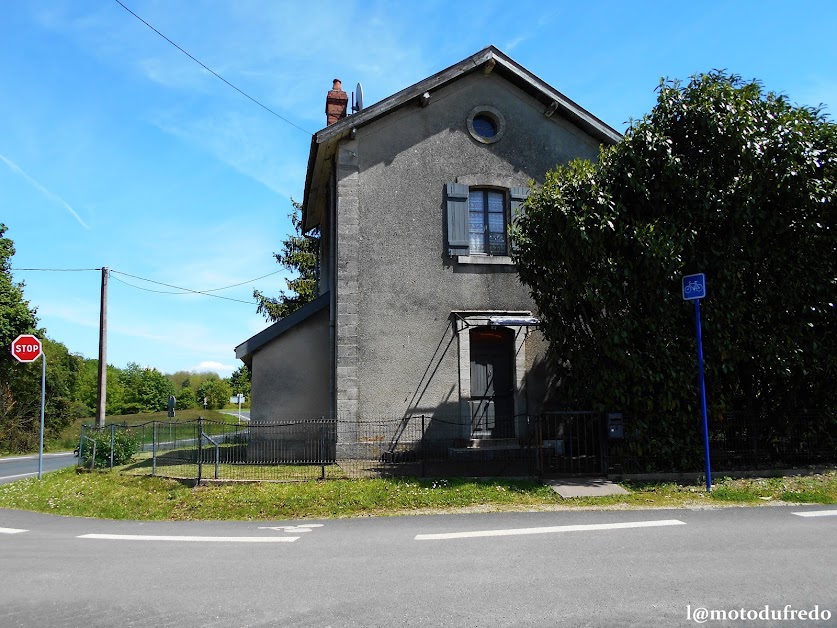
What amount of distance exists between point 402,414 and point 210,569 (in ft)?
24.4

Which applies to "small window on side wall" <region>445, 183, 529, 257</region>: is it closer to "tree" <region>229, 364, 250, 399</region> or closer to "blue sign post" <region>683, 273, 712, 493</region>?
"blue sign post" <region>683, 273, 712, 493</region>

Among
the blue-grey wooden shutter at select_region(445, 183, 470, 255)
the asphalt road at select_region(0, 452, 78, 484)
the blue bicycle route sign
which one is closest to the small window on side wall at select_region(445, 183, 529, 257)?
the blue-grey wooden shutter at select_region(445, 183, 470, 255)

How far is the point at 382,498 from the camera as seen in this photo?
9.45 metres

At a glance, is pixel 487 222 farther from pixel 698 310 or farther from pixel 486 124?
pixel 698 310

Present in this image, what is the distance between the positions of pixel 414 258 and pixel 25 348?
363 inches

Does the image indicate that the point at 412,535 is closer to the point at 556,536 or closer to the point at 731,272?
Answer: the point at 556,536

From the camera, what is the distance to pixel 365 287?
13258 millimetres

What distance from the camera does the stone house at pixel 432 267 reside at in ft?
43.3

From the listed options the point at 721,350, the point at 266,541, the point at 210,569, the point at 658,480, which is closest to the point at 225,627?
the point at 210,569

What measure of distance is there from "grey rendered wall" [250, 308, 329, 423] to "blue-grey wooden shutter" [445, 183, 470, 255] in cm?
346

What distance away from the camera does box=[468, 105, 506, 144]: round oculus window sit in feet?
46.9

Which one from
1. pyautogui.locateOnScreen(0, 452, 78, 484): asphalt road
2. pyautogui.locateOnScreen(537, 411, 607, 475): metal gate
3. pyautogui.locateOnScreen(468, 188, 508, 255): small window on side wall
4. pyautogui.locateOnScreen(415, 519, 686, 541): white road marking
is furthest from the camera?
pyautogui.locateOnScreen(0, 452, 78, 484): asphalt road

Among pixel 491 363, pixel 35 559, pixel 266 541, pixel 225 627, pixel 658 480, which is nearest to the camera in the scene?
pixel 225 627

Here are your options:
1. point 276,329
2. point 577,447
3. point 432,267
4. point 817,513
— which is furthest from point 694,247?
point 276,329
